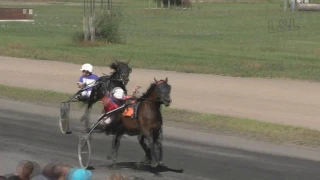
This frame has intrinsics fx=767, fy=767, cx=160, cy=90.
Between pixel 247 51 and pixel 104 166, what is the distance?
20039mm

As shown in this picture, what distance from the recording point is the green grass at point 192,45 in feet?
88.5

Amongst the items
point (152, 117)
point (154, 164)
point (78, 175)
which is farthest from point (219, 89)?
point (78, 175)

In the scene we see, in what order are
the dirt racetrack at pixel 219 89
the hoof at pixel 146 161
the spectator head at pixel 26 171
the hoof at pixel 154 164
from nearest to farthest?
the spectator head at pixel 26 171 → the hoof at pixel 154 164 → the hoof at pixel 146 161 → the dirt racetrack at pixel 219 89

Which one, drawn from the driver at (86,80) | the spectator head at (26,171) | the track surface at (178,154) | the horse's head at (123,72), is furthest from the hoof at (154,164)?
the spectator head at (26,171)

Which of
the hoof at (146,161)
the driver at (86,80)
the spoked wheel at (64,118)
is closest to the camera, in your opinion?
the hoof at (146,161)

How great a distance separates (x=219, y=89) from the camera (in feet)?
72.7

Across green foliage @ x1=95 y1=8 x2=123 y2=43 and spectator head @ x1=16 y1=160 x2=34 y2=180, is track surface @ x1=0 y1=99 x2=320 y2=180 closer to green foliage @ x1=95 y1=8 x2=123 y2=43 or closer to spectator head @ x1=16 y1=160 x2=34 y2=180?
spectator head @ x1=16 y1=160 x2=34 y2=180

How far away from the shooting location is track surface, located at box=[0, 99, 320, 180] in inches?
485

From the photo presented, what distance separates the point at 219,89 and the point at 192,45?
13.1 m

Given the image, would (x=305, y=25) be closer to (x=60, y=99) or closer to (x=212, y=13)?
(x=212, y=13)

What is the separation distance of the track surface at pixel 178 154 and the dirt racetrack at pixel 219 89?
8.44ft

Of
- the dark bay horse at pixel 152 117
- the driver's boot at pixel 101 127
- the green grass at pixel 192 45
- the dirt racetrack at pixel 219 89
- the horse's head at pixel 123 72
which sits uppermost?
the horse's head at pixel 123 72

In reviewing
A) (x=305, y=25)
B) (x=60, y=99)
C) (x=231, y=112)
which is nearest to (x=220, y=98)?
(x=231, y=112)

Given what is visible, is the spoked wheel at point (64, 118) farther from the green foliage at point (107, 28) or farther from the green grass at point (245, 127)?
the green foliage at point (107, 28)
